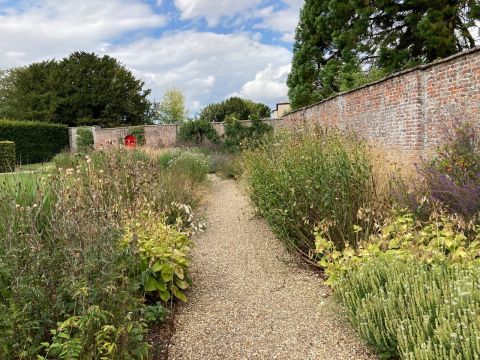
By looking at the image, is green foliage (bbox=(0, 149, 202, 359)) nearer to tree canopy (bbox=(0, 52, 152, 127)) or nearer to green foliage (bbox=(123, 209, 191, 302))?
green foliage (bbox=(123, 209, 191, 302))

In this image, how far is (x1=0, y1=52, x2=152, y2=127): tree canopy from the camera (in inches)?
1151

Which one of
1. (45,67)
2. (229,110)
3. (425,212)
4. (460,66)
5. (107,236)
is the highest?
(45,67)

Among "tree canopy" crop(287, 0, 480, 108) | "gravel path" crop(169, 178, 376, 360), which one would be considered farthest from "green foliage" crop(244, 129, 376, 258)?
"tree canopy" crop(287, 0, 480, 108)

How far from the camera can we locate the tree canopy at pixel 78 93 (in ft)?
95.9

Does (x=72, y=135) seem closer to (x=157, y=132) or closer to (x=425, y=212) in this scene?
(x=157, y=132)

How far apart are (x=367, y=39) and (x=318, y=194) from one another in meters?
14.5

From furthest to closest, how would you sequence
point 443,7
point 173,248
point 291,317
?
point 443,7 → point 173,248 → point 291,317

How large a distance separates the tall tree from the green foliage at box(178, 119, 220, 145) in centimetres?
1888

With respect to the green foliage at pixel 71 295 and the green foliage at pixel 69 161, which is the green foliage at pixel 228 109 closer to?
the green foliage at pixel 69 161

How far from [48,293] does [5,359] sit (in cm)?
42

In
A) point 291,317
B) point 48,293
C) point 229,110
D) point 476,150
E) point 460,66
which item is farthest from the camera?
point 229,110

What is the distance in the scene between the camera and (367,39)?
1645 cm


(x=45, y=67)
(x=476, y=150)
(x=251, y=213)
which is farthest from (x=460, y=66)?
(x=45, y=67)

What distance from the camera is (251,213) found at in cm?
689
